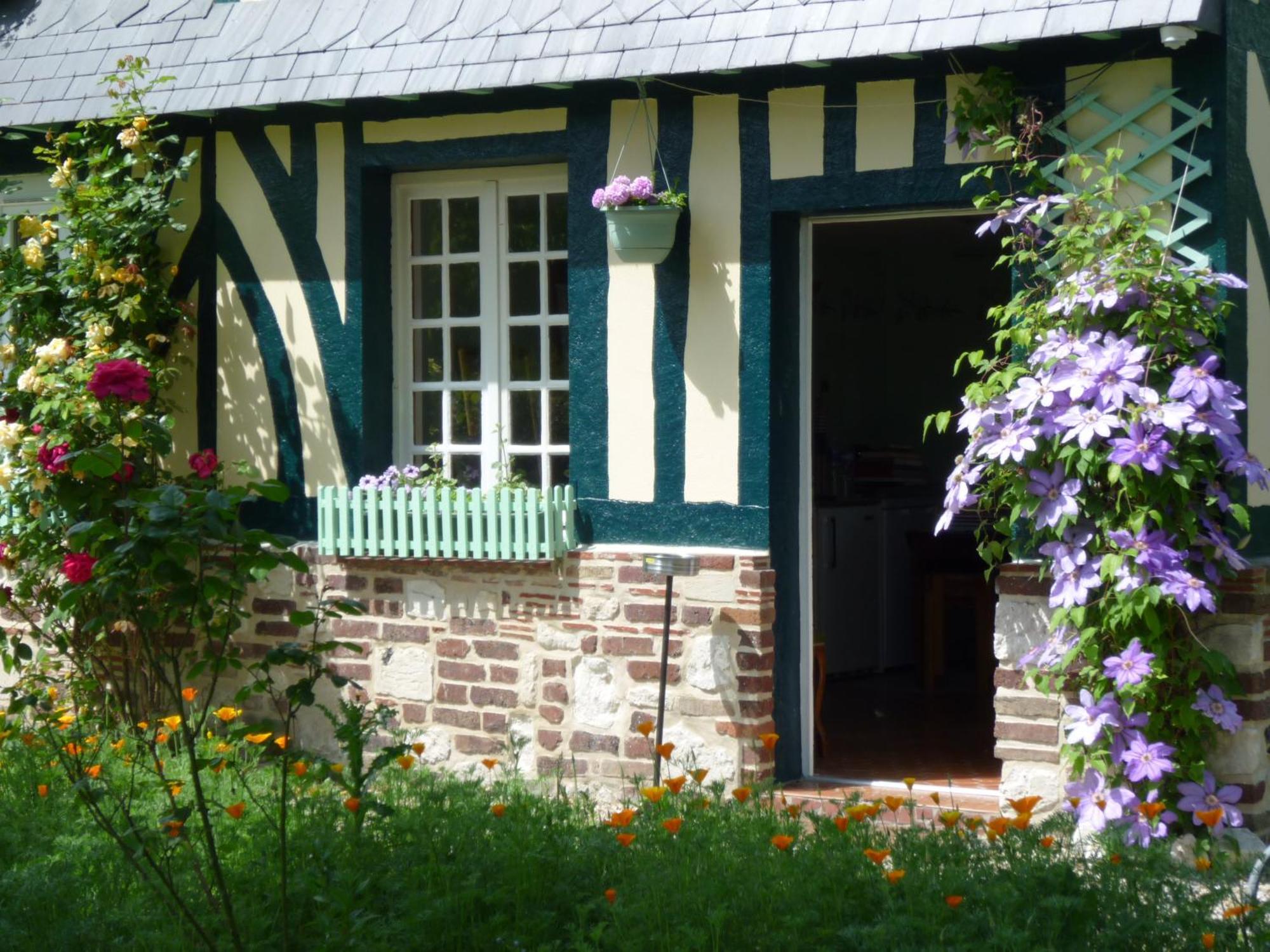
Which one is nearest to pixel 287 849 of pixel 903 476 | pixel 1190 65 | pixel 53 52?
pixel 1190 65

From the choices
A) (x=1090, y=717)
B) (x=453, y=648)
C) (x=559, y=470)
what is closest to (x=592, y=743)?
(x=453, y=648)

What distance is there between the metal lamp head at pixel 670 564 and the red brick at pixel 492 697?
38.5 inches

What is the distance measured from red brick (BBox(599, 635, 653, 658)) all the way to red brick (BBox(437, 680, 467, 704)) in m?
0.68

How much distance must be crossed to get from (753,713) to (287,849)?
2.22m

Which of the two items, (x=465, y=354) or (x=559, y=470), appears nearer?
(x=559, y=470)

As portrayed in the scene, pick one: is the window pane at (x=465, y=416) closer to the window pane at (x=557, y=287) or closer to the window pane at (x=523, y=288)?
the window pane at (x=523, y=288)

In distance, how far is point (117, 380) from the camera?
417 centimetres

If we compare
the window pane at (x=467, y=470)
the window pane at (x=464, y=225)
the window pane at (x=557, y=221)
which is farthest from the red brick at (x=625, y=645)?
the window pane at (x=464, y=225)

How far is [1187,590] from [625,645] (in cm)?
222

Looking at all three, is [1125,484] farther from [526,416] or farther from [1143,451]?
[526,416]

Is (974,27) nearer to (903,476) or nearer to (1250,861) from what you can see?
(1250,861)

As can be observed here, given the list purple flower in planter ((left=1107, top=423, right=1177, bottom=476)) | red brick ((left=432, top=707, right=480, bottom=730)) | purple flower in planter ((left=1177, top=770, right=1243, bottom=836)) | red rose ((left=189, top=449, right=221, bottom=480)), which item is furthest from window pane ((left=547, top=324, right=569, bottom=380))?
purple flower in planter ((left=1177, top=770, right=1243, bottom=836))

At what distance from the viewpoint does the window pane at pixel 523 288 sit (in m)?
7.32

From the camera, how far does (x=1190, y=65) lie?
18.9ft
